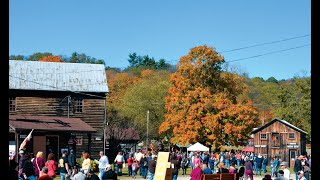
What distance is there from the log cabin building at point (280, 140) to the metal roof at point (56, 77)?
18.4 meters

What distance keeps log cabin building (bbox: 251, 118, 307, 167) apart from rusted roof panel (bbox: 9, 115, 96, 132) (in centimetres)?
2198

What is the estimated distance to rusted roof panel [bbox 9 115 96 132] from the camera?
4251 centimetres

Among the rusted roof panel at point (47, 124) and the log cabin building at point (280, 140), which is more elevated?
the rusted roof panel at point (47, 124)

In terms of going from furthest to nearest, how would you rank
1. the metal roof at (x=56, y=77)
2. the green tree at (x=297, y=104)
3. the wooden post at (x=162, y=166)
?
the green tree at (x=297, y=104) < the metal roof at (x=56, y=77) < the wooden post at (x=162, y=166)

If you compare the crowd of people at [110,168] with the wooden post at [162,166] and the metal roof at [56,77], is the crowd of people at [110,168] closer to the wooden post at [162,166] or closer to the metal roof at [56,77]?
the wooden post at [162,166]

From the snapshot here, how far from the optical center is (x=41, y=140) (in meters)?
42.8

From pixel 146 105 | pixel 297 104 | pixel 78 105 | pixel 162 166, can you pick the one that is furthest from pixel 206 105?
pixel 162 166

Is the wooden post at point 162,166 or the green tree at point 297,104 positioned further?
the green tree at point 297,104

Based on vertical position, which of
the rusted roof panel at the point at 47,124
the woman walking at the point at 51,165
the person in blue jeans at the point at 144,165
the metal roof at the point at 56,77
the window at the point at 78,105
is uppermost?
the metal roof at the point at 56,77

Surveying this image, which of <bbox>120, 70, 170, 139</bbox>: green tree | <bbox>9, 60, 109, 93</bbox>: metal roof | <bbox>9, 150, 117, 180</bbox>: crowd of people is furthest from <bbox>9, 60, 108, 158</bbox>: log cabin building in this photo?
<bbox>9, 150, 117, 180</bbox>: crowd of people

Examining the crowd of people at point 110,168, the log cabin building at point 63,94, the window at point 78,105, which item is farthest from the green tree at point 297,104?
the window at point 78,105

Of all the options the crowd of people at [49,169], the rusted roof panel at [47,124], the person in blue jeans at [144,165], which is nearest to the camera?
the crowd of people at [49,169]

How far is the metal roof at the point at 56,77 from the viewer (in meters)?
52.9

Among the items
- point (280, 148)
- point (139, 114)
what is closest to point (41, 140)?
point (280, 148)
